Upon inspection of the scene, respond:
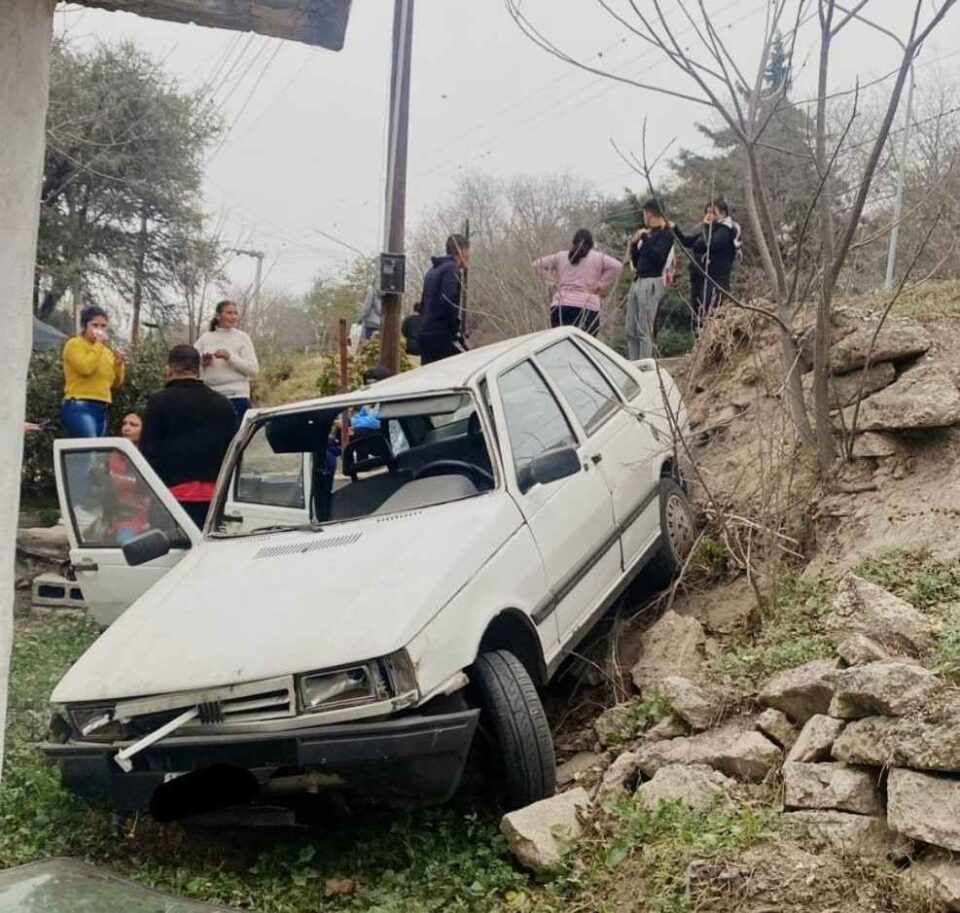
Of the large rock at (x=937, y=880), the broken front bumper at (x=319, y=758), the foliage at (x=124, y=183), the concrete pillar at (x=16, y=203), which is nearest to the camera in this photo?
the concrete pillar at (x=16, y=203)

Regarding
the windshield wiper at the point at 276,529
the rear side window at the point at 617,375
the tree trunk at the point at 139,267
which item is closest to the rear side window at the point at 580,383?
the rear side window at the point at 617,375

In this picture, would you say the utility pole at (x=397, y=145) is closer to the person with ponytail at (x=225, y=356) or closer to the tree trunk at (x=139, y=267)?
the person with ponytail at (x=225, y=356)

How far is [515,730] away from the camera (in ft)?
13.9

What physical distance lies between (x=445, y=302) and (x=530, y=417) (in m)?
3.75

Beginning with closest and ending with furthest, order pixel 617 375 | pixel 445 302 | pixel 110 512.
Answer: pixel 110 512 < pixel 617 375 < pixel 445 302

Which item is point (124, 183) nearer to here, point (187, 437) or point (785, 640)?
point (187, 437)

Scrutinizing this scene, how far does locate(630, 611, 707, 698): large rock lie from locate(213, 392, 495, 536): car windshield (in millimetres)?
1208

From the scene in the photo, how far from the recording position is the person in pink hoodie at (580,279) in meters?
8.98

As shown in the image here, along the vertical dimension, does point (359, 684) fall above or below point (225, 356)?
below

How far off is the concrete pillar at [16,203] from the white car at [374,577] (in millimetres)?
1619

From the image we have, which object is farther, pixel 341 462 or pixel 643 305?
pixel 643 305

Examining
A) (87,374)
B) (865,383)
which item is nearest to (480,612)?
(865,383)

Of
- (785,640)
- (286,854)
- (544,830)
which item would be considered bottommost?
(286,854)

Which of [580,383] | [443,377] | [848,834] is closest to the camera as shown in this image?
[848,834]
